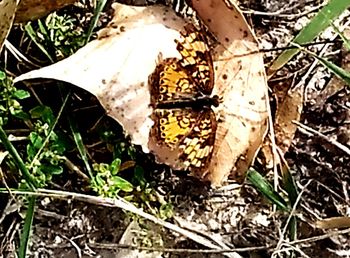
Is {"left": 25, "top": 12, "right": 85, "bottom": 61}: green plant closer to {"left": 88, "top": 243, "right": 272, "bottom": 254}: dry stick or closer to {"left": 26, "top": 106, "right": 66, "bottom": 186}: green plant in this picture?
{"left": 26, "top": 106, "right": 66, "bottom": 186}: green plant

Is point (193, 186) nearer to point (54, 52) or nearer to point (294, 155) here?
point (294, 155)

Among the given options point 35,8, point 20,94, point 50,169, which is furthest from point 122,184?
point 35,8

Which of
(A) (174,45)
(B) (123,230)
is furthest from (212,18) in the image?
(B) (123,230)

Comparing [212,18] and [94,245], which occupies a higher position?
[212,18]

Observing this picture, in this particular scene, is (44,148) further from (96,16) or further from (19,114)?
(96,16)

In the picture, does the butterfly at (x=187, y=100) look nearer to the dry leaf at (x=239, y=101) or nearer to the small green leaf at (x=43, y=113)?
the dry leaf at (x=239, y=101)

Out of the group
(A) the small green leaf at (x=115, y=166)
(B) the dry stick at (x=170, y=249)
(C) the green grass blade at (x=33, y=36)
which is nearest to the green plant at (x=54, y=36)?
(C) the green grass blade at (x=33, y=36)

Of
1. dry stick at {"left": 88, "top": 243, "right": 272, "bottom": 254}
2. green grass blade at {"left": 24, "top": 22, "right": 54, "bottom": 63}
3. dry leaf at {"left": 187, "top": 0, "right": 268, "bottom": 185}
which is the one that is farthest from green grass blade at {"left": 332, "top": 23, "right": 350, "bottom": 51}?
green grass blade at {"left": 24, "top": 22, "right": 54, "bottom": 63}
